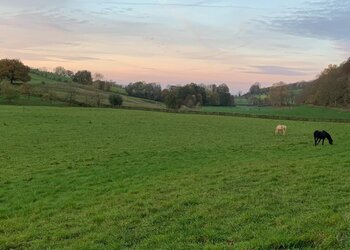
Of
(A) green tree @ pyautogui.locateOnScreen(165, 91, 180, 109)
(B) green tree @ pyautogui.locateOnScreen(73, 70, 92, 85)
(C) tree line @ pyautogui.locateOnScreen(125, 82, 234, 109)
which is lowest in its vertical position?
(A) green tree @ pyautogui.locateOnScreen(165, 91, 180, 109)

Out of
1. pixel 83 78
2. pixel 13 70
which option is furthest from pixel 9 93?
pixel 83 78

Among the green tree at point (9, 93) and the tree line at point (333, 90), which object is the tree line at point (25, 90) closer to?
the green tree at point (9, 93)

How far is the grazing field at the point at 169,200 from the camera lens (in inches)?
363

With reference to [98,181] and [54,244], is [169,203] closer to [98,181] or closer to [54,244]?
[54,244]

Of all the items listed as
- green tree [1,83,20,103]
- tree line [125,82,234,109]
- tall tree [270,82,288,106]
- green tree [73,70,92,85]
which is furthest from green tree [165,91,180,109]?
green tree [73,70,92,85]

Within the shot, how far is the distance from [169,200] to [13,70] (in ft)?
421

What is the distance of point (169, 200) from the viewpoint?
42.7ft

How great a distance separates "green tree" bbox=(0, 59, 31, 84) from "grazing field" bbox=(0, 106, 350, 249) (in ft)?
363

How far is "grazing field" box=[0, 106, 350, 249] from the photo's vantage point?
9219 millimetres

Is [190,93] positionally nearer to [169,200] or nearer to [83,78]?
[83,78]

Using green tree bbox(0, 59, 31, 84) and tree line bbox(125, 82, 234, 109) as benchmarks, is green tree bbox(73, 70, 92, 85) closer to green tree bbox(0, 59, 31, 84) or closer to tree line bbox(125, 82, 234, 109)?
tree line bbox(125, 82, 234, 109)

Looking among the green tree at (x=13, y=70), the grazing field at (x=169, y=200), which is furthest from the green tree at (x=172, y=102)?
the grazing field at (x=169, y=200)

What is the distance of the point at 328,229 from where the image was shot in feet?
29.3

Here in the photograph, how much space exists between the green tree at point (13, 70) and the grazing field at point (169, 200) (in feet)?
363
